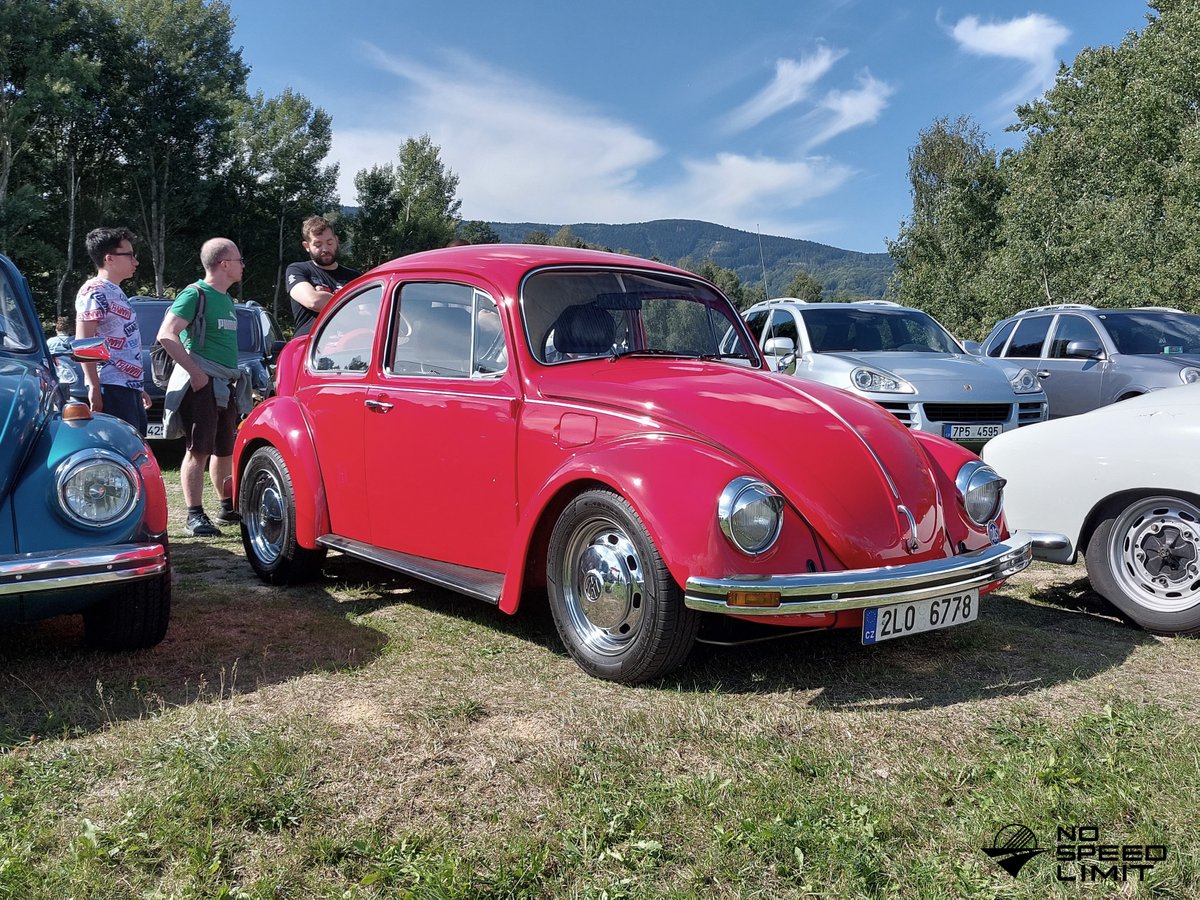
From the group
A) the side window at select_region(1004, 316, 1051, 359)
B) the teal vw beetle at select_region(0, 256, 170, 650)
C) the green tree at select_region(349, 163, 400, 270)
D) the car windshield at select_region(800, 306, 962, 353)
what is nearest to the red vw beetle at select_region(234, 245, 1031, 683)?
the teal vw beetle at select_region(0, 256, 170, 650)

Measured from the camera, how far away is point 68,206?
125ft

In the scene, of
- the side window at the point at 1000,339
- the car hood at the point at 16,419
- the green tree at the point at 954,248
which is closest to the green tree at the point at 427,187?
the green tree at the point at 954,248

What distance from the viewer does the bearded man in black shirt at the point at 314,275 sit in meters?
6.84

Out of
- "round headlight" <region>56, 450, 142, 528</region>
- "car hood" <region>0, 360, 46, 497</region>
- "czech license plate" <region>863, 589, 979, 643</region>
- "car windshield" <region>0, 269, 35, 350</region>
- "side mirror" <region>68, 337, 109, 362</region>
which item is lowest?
"czech license plate" <region>863, 589, 979, 643</region>

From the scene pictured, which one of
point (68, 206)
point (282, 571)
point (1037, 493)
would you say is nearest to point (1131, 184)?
point (1037, 493)

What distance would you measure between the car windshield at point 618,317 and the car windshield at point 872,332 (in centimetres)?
502

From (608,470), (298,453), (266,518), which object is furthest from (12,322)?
(608,470)

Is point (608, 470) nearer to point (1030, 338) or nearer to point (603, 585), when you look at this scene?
point (603, 585)

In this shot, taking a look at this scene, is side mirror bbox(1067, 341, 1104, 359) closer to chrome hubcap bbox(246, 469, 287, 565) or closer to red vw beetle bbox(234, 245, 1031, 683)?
red vw beetle bbox(234, 245, 1031, 683)

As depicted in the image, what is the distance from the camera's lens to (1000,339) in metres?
12.0

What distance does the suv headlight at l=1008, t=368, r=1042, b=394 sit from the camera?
29.3 ft

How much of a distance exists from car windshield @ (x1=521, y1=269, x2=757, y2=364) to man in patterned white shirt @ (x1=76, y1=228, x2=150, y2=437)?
344 cm

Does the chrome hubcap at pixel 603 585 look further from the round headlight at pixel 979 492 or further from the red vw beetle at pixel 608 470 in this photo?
the round headlight at pixel 979 492

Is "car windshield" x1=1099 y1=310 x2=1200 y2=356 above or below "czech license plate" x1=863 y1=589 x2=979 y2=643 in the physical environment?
above
